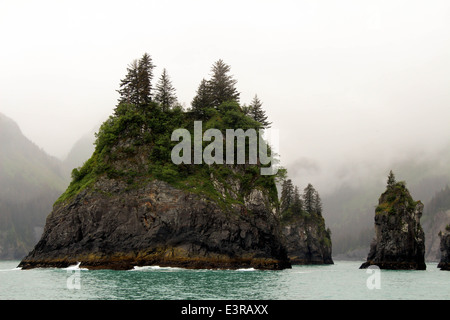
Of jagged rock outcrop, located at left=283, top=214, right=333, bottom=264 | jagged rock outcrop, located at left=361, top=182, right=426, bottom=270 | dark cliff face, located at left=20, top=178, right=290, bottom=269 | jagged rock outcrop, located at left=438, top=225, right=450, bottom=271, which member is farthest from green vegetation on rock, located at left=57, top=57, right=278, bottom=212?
jagged rock outcrop, located at left=283, top=214, right=333, bottom=264

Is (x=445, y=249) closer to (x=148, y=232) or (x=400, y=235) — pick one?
(x=400, y=235)

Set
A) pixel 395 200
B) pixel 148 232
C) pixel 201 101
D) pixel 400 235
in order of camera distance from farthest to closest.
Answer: pixel 395 200
pixel 400 235
pixel 201 101
pixel 148 232

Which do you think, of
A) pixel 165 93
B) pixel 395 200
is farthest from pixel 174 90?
pixel 395 200

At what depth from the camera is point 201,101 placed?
266ft

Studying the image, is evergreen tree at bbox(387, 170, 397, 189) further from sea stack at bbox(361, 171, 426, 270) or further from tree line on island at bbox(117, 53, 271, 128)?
tree line on island at bbox(117, 53, 271, 128)

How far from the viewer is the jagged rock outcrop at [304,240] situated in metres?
133

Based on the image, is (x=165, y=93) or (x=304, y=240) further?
(x=304, y=240)

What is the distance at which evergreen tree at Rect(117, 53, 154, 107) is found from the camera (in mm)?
76688

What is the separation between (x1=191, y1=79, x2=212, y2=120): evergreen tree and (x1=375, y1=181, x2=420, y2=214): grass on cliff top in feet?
160

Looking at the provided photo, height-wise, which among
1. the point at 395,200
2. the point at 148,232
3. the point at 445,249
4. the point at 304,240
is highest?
the point at 395,200

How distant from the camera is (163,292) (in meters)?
31.5

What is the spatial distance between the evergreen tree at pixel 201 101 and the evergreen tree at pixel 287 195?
64.4 meters
